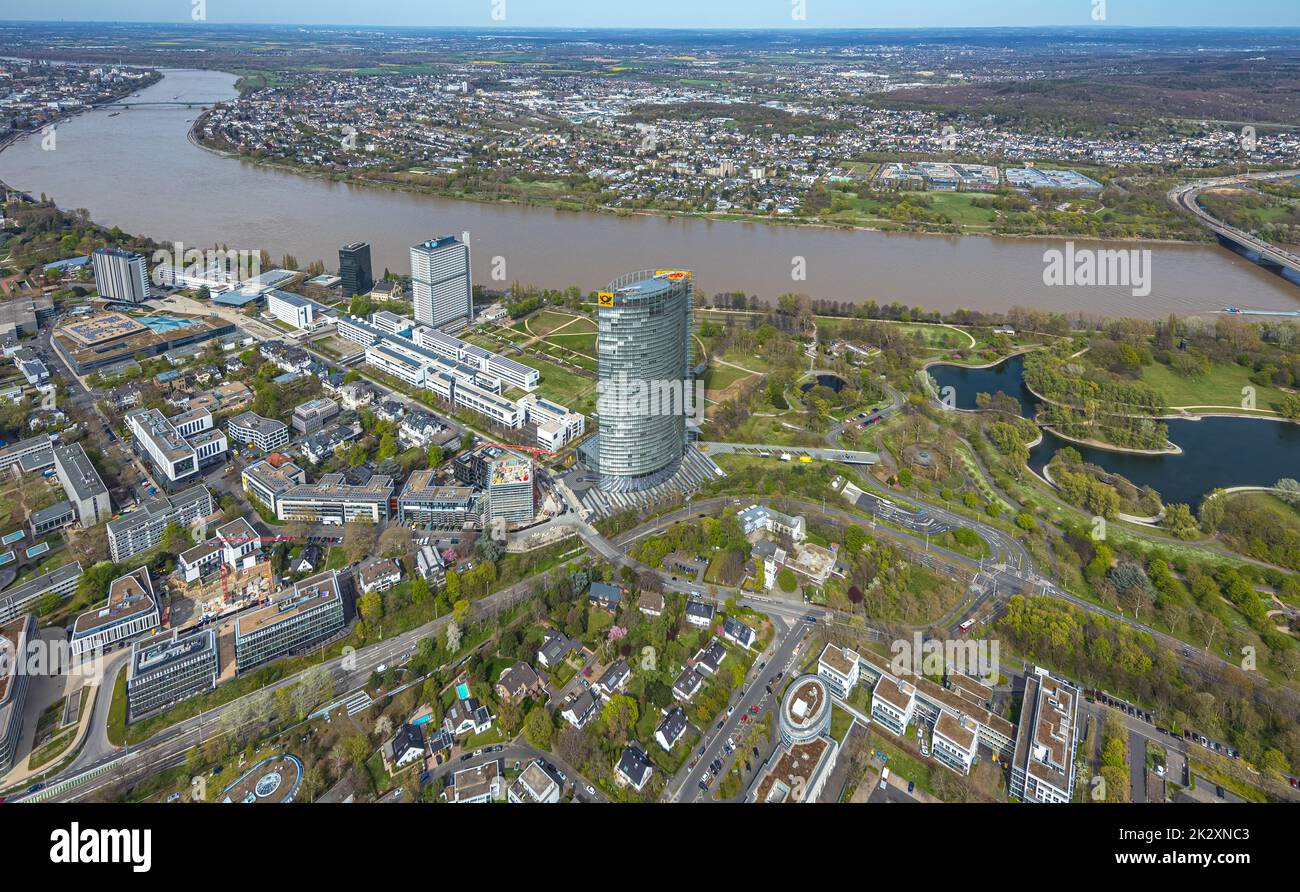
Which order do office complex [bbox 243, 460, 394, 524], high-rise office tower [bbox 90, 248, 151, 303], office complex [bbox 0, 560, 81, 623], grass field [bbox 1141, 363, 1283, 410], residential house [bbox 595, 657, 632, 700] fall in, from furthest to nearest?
high-rise office tower [bbox 90, 248, 151, 303]
grass field [bbox 1141, 363, 1283, 410]
office complex [bbox 243, 460, 394, 524]
office complex [bbox 0, 560, 81, 623]
residential house [bbox 595, 657, 632, 700]

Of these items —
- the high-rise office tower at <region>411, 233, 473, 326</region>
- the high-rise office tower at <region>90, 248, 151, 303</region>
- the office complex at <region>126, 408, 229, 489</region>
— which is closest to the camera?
the office complex at <region>126, 408, 229, 489</region>

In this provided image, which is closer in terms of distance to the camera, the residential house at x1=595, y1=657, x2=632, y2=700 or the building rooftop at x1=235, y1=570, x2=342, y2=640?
the residential house at x1=595, y1=657, x2=632, y2=700

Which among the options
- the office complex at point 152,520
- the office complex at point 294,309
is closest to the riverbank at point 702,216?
the office complex at point 294,309

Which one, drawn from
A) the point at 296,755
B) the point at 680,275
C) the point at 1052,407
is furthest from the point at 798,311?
the point at 296,755

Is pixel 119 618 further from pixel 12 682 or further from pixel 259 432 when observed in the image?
pixel 259 432

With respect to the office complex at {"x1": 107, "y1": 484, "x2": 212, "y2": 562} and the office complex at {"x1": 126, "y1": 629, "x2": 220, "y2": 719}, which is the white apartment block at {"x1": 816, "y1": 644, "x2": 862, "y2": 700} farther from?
the office complex at {"x1": 107, "y1": 484, "x2": 212, "y2": 562}

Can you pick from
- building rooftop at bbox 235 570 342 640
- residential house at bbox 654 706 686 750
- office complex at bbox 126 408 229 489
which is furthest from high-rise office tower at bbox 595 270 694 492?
office complex at bbox 126 408 229 489

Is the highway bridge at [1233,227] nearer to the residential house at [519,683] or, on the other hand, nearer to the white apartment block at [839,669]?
the white apartment block at [839,669]
